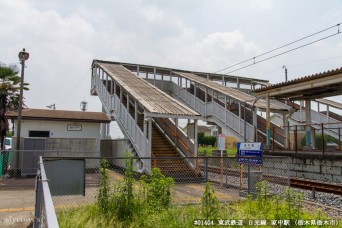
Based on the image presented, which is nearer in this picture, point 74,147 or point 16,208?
point 16,208

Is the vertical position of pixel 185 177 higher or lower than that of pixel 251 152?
lower

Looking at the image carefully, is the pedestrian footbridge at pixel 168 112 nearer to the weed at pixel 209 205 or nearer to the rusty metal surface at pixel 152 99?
the rusty metal surface at pixel 152 99

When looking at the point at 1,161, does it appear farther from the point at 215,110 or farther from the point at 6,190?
the point at 215,110

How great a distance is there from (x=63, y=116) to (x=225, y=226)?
13.6 m

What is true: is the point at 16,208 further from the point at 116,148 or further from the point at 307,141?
the point at 307,141

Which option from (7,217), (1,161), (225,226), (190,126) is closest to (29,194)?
(7,217)

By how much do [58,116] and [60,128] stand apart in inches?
26.8

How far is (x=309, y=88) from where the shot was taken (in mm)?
15562

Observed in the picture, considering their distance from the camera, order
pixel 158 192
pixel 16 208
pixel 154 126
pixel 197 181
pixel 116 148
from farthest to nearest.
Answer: pixel 154 126 < pixel 116 148 < pixel 197 181 < pixel 16 208 < pixel 158 192

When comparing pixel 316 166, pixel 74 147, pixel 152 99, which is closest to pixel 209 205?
pixel 316 166

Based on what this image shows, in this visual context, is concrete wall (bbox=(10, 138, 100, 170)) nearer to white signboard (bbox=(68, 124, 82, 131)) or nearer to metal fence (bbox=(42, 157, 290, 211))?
metal fence (bbox=(42, 157, 290, 211))

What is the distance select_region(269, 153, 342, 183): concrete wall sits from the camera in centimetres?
1371

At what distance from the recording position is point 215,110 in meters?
23.2

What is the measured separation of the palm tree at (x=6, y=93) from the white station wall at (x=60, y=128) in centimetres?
123
